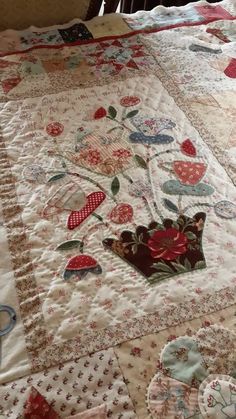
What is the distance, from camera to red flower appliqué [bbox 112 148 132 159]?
1000mm

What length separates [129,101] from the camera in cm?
116

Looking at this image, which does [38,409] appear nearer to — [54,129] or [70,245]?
[70,245]

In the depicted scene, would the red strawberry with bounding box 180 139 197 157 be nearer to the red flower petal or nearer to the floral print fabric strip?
the floral print fabric strip

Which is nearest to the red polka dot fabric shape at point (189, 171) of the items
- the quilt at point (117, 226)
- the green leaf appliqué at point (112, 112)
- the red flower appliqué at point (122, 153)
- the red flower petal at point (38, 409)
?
the quilt at point (117, 226)

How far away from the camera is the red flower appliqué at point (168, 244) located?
81 centimetres

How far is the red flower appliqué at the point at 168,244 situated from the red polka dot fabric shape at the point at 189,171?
15 cm

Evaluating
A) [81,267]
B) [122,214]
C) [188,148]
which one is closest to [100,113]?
[188,148]

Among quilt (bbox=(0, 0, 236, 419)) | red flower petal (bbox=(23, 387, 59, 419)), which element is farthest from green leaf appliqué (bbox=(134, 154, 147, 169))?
red flower petal (bbox=(23, 387, 59, 419))

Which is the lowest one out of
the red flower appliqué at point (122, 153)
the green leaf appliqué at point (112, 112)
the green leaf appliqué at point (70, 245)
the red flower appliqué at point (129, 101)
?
the green leaf appliqué at point (70, 245)

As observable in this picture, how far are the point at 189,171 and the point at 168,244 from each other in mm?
223

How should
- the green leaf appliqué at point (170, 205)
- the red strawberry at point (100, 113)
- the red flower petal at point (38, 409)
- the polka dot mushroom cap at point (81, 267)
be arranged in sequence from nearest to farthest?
the red flower petal at point (38, 409) < the polka dot mushroom cap at point (81, 267) < the green leaf appliqué at point (170, 205) < the red strawberry at point (100, 113)

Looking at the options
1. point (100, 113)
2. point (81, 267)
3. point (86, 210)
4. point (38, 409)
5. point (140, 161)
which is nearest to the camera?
point (38, 409)

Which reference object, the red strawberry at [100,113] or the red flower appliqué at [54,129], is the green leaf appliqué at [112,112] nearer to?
the red strawberry at [100,113]

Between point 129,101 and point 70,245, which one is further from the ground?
point 129,101
